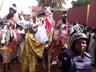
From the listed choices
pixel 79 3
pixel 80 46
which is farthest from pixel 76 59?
pixel 79 3

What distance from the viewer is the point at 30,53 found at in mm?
8406

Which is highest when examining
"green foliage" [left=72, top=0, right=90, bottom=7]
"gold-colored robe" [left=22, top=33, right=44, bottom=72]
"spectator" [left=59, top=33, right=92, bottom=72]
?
"green foliage" [left=72, top=0, right=90, bottom=7]

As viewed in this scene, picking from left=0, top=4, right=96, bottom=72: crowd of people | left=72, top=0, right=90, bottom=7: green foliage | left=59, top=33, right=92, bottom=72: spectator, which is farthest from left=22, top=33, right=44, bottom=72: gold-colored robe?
left=72, top=0, right=90, bottom=7: green foliage

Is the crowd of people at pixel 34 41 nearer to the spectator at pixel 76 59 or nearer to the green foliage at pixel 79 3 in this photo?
the spectator at pixel 76 59

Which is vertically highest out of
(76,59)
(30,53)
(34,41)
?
(76,59)

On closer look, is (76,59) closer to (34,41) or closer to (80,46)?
(80,46)

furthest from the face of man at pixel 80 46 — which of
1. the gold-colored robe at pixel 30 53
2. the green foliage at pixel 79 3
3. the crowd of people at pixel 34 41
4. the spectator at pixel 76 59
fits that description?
the green foliage at pixel 79 3

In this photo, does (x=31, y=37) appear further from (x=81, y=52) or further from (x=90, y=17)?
(x=90, y=17)

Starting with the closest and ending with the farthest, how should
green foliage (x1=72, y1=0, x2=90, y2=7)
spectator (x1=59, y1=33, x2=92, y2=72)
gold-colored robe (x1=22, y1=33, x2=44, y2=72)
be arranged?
spectator (x1=59, y1=33, x2=92, y2=72) → gold-colored robe (x1=22, y1=33, x2=44, y2=72) → green foliage (x1=72, y1=0, x2=90, y2=7)

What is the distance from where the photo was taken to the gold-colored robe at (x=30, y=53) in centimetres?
834

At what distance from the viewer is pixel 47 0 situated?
44.1 metres

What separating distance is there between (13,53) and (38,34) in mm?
1768

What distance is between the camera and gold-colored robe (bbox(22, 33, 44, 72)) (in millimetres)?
8336

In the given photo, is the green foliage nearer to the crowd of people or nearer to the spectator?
the crowd of people
